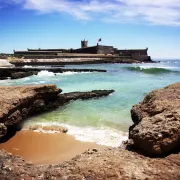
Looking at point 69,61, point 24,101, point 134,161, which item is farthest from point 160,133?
point 69,61

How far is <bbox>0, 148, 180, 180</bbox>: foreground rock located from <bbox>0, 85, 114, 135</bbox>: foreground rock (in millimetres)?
3197

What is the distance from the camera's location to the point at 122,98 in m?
13.2

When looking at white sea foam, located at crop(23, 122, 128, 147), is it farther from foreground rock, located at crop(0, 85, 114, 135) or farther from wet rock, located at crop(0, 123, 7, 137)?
wet rock, located at crop(0, 123, 7, 137)

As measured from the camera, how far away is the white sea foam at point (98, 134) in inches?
267

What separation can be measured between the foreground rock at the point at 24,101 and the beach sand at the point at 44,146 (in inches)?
18.0

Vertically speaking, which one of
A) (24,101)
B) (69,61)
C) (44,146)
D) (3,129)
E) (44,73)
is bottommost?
(44,146)

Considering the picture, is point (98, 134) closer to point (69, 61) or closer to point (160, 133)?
point (160, 133)

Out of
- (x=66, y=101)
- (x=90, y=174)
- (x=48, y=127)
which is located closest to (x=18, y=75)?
(x=66, y=101)

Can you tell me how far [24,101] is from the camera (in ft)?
27.1

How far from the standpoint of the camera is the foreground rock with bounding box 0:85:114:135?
7.08 m

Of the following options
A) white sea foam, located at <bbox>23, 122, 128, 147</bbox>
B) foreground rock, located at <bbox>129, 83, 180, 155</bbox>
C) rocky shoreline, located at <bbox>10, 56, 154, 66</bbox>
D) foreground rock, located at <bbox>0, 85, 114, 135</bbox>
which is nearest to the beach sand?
white sea foam, located at <bbox>23, 122, 128, 147</bbox>

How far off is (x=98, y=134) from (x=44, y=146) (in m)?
1.67

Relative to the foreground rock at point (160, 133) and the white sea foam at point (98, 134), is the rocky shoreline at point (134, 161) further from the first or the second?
the white sea foam at point (98, 134)

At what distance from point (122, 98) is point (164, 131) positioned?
30.4ft
